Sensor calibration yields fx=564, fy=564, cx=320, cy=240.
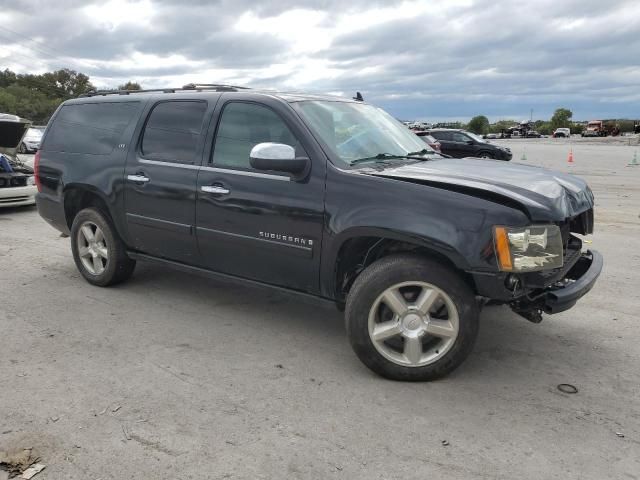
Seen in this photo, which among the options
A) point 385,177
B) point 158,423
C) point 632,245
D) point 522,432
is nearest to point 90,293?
point 158,423

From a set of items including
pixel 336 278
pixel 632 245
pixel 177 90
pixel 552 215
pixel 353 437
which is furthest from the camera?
pixel 632 245

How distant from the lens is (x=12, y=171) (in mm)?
9812

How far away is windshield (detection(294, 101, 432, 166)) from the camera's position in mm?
3969

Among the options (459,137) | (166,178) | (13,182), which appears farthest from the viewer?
(459,137)

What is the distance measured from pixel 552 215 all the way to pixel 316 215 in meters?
1.44

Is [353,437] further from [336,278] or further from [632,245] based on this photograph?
[632,245]

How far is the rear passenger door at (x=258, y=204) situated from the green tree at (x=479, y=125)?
11529 centimetres

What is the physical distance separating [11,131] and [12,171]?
69cm

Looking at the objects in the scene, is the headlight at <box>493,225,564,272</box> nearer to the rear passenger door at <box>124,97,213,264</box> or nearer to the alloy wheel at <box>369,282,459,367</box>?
the alloy wheel at <box>369,282,459,367</box>

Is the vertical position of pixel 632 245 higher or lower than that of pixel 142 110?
lower

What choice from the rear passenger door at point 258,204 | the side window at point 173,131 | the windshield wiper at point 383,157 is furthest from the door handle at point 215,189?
the windshield wiper at point 383,157

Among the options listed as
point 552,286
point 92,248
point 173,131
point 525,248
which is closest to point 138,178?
point 173,131

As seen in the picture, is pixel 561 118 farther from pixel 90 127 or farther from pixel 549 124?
pixel 90 127

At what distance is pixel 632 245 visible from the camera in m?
7.08
